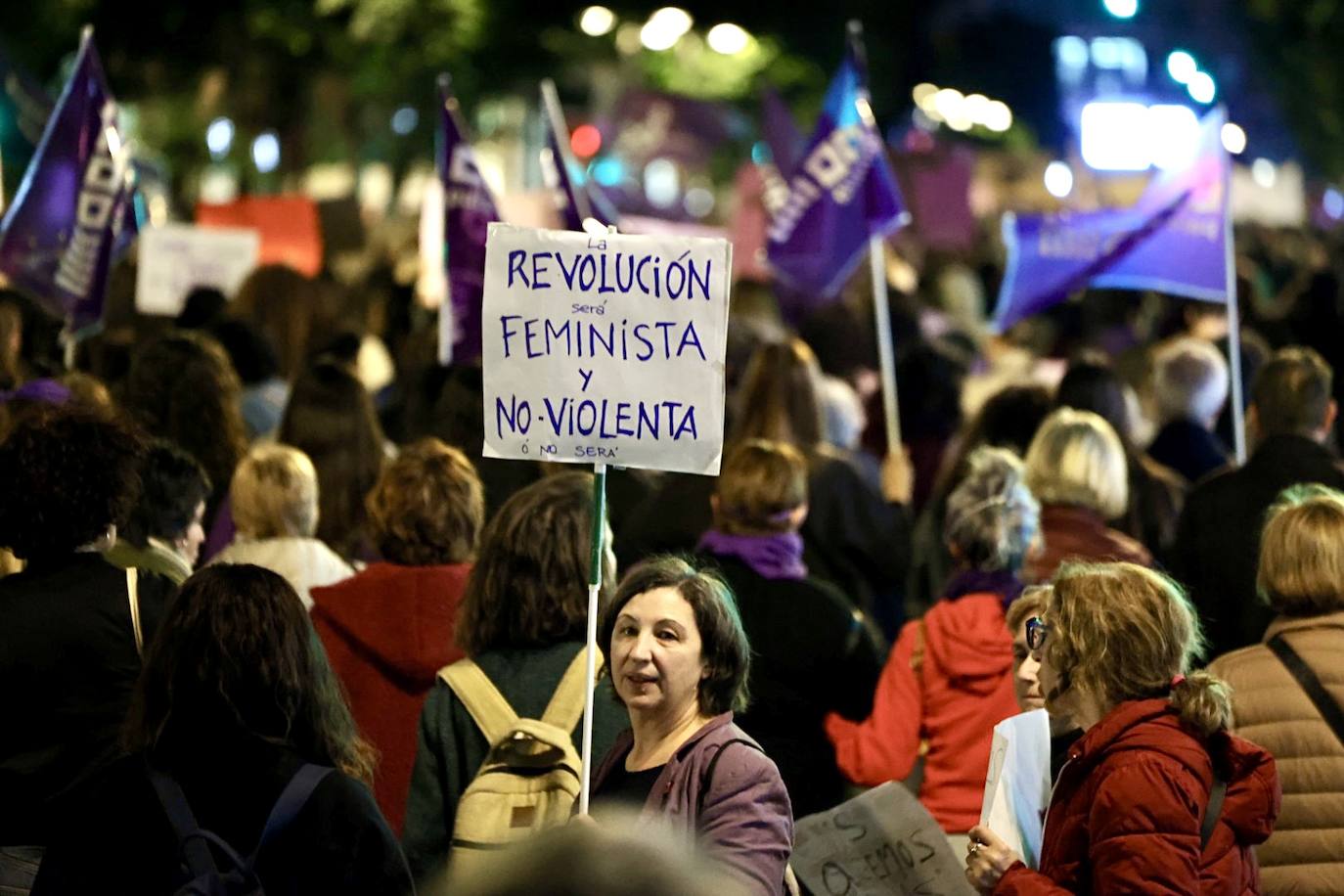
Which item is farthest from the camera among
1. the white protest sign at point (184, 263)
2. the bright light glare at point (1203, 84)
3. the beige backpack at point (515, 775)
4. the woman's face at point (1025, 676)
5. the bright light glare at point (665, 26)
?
the bright light glare at point (665, 26)

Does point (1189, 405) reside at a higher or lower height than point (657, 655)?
higher

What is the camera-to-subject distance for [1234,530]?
28.2 ft

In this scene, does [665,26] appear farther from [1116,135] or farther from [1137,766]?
[1137,766]

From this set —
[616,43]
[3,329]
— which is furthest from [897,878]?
[616,43]

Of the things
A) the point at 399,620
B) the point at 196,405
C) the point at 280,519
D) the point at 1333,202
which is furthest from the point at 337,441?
the point at 1333,202

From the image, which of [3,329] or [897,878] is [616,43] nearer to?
[3,329]

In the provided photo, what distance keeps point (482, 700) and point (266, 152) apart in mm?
24815

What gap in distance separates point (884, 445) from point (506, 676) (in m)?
6.57

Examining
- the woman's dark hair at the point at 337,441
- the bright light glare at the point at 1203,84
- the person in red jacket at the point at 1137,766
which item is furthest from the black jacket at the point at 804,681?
the bright light glare at the point at 1203,84

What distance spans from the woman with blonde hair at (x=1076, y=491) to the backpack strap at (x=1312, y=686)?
74.9 inches

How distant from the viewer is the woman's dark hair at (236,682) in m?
4.94

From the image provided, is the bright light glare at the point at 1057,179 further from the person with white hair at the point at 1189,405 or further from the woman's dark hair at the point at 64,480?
the woman's dark hair at the point at 64,480

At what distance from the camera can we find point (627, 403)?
233 inches

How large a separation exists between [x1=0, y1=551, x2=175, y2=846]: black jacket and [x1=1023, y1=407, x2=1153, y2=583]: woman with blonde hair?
3.56m
